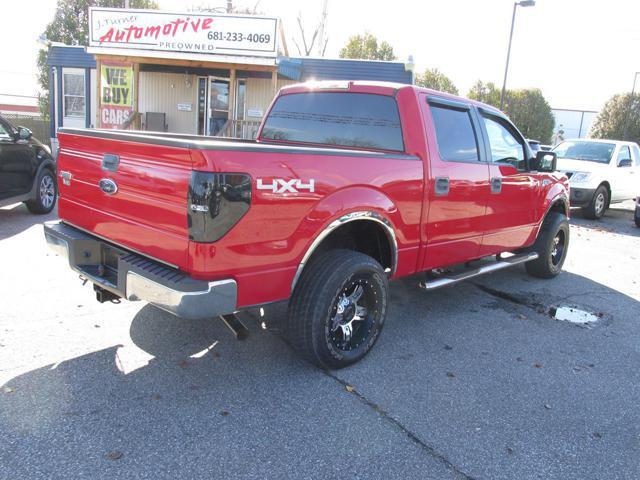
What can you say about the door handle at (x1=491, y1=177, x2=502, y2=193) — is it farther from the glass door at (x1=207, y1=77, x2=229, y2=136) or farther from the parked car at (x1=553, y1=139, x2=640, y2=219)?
the glass door at (x1=207, y1=77, x2=229, y2=136)

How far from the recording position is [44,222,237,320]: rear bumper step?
2648 millimetres

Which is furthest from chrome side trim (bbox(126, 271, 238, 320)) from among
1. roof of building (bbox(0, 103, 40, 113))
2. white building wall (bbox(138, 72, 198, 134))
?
roof of building (bbox(0, 103, 40, 113))

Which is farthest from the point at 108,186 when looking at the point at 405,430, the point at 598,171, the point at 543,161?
the point at 598,171

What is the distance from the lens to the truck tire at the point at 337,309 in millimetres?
3221

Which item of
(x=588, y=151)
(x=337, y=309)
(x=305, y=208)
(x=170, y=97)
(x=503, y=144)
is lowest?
(x=337, y=309)

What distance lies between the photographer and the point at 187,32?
1350 cm

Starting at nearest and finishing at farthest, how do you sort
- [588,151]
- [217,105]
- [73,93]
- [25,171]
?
[25,171]
[588,151]
[217,105]
[73,93]

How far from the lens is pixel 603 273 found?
6.81 meters

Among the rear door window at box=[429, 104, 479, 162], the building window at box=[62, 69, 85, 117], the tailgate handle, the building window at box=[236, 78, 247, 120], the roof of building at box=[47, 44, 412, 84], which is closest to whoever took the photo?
the tailgate handle

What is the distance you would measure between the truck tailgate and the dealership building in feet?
34.9

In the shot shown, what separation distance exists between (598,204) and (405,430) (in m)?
10.8

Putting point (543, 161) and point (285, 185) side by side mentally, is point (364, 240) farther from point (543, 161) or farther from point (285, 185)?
point (543, 161)

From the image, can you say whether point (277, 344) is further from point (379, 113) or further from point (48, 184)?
point (48, 184)

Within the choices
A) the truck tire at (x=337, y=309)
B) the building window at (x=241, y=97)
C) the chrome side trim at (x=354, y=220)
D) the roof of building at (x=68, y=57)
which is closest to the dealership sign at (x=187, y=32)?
the building window at (x=241, y=97)
